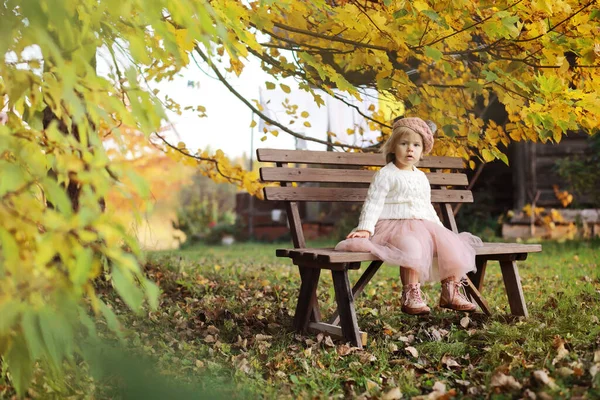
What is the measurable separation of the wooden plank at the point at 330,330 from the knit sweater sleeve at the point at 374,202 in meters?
0.60

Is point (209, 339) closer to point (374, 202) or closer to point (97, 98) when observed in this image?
point (374, 202)

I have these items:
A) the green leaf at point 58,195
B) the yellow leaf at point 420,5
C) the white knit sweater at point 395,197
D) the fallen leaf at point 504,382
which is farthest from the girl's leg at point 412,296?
the green leaf at point 58,195

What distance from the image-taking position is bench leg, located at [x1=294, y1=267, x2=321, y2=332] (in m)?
3.89

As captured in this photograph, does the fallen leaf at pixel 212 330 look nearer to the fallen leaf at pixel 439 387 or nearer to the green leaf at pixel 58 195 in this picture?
the fallen leaf at pixel 439 387

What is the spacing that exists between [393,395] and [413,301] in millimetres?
873

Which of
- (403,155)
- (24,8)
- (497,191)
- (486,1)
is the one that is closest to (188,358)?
(403,155)

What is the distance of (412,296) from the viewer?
143 inches

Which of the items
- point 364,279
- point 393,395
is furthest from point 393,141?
point 393,395

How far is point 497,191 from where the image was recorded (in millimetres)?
12375

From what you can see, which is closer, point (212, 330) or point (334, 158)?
point (212, 330)

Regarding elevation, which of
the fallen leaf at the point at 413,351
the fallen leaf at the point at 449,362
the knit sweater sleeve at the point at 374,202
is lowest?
the fallen leaf at the point at 449,362

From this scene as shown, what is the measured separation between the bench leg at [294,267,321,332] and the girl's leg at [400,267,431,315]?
536 mm

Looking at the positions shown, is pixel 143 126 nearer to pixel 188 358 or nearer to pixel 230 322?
pixel 188 358

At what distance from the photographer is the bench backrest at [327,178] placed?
4.01 m
